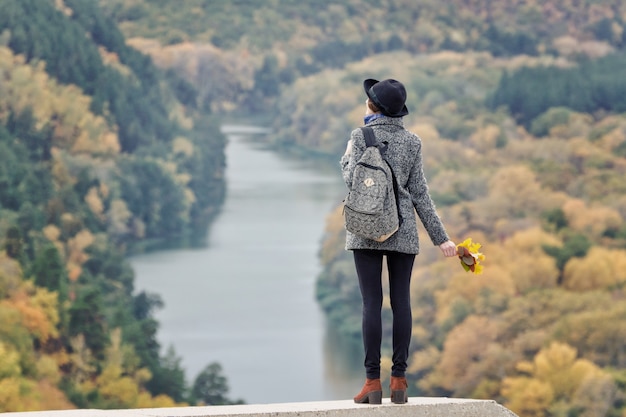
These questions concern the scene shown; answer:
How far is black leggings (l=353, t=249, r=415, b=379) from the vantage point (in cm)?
758

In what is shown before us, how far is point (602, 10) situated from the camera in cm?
10681

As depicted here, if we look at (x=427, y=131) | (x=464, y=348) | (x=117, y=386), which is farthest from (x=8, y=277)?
(x=427, y=131)

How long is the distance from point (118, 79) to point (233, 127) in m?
6.63

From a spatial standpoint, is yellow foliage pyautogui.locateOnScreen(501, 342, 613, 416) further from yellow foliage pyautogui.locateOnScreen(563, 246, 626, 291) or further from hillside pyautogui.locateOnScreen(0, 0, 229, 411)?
yellow foliage pyautogui.locateOnScreen(563, 246, 626, 291)

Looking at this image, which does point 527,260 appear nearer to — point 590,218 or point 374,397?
point 590,218

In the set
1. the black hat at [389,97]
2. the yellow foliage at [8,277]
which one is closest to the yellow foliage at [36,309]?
the yellow foliage at [8,277]

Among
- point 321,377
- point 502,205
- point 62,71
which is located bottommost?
point 321,377

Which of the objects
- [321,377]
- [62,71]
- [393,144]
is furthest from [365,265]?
[62,71]

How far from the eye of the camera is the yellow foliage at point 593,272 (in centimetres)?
5906

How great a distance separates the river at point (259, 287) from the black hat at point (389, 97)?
47.8 meters

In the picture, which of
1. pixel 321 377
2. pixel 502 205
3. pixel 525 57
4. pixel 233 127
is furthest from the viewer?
pixel 525 57

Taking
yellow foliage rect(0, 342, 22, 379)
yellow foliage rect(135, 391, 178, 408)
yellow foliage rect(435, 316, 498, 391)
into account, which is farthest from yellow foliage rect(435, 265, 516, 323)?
yellow foliage rect(0, 342, 22, 379)

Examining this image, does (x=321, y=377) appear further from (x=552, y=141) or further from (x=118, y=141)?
(x=552, y=141)

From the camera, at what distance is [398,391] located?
24.9 feet
